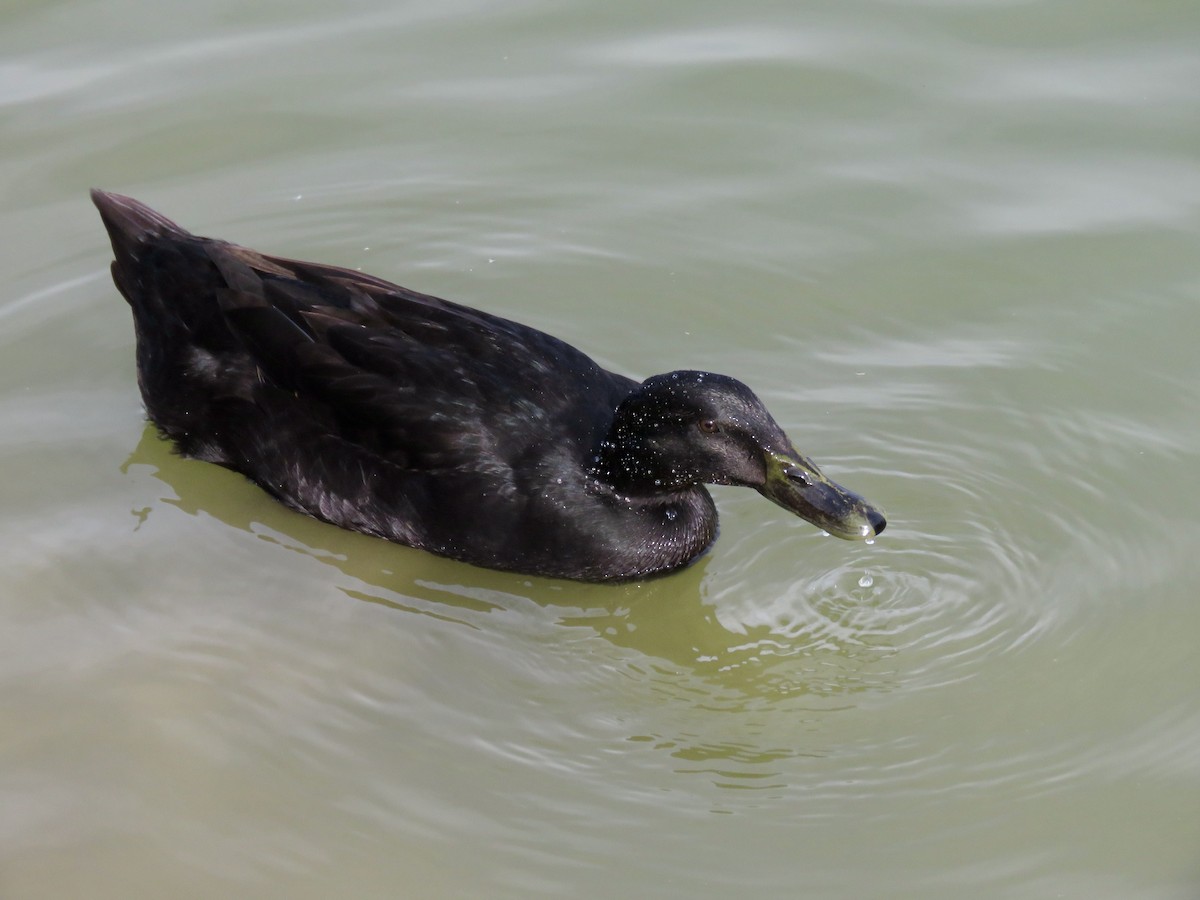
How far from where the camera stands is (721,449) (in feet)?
20.0

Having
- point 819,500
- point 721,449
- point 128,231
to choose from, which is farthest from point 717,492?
point 128,231

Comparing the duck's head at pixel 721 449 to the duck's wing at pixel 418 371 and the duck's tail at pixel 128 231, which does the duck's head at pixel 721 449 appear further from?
the duck's tail at pixel 128 231

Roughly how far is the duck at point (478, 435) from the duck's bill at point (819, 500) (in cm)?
1

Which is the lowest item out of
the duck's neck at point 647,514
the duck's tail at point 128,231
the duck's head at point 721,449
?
the duck's neck at point 647,514

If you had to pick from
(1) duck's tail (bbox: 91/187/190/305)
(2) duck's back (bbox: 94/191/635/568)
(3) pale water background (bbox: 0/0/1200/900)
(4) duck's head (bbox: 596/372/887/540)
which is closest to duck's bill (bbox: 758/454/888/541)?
(4) duck's head (bbox: 596/372/887/540)

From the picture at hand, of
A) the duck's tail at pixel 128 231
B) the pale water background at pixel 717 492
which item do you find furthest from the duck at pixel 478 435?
the duck's tail at pixel 128 231

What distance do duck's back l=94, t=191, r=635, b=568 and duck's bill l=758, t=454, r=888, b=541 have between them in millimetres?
823

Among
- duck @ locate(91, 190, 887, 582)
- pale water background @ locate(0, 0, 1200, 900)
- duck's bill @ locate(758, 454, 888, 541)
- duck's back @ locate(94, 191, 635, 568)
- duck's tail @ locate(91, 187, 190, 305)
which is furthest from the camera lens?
duck's tail @ locate(91, 187, 190, 305)

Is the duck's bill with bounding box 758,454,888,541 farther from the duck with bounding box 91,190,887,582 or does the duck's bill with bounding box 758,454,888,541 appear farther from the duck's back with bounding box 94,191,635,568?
the duck's back with bounding box 94,191,635,568

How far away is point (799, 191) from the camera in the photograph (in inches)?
332

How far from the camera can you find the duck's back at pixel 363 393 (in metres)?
6.33

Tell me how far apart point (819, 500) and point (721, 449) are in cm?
44

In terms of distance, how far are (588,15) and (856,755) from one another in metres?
5.97

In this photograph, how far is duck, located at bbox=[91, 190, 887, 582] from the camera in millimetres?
6152
